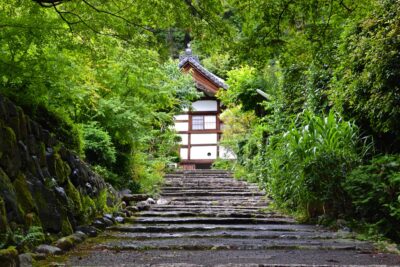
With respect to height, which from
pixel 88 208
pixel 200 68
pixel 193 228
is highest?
pixel 200 68

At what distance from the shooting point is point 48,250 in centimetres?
366

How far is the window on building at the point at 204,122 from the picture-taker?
21.2 m

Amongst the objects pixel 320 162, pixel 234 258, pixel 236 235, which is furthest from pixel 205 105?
pixel 234 258

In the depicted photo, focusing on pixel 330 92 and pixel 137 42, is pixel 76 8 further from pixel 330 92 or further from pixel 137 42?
pixel 330 92

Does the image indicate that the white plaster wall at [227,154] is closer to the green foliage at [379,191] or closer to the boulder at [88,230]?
the green foliage at [379,191]

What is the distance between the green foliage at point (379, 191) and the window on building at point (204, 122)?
1587 centimetres

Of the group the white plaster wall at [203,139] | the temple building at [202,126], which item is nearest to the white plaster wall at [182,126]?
the temple building at [202,126]

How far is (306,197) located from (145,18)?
136 inches

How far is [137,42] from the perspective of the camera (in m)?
4.68

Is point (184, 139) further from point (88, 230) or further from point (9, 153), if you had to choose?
point (9, 153)

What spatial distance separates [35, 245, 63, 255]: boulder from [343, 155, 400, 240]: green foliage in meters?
3.19

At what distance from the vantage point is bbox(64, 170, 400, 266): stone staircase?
3682 millimetres

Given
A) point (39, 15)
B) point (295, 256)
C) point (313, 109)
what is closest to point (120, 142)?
point (313, 109)

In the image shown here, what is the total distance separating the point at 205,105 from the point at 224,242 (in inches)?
673
